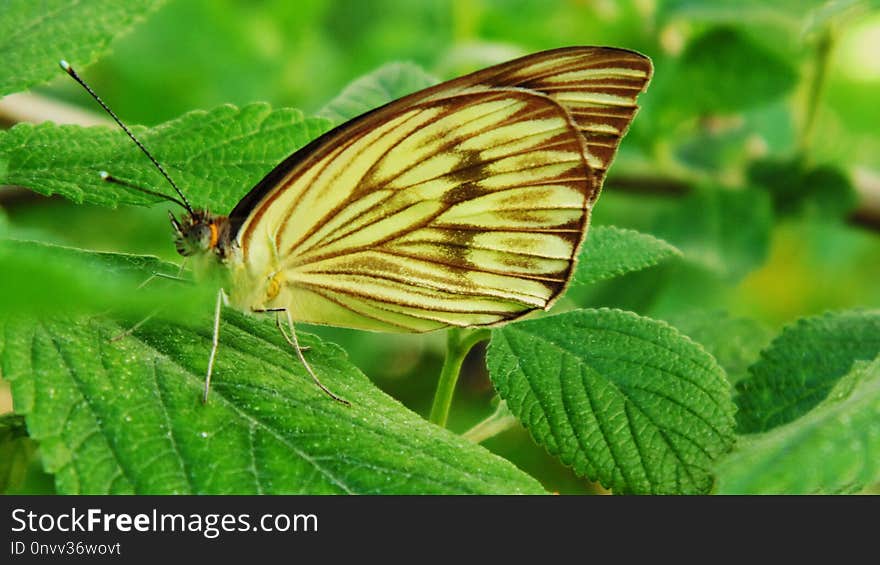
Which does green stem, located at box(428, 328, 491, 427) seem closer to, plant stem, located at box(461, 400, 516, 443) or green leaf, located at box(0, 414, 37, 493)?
plant stem, located at box(461, 400, 516, 443)

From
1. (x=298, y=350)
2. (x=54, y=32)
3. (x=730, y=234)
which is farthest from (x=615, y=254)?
(x=730, y=234)

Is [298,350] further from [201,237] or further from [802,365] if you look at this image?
[802,365]

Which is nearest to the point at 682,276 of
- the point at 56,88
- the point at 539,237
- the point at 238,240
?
the point at 539,237

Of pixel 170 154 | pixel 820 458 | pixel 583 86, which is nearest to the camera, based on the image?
pixel 820 458

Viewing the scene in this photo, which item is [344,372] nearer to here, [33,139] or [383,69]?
[33,139]

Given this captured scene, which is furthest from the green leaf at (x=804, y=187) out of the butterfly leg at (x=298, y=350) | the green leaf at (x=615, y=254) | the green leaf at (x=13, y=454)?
the green leaf at (x=13, y=454)

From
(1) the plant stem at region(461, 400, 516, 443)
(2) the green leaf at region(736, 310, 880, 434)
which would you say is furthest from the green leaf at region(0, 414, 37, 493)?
(2) the green leaf at region(736, 310, 880, 434)
